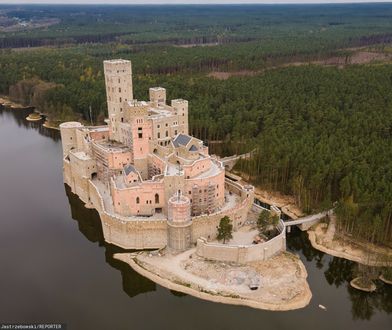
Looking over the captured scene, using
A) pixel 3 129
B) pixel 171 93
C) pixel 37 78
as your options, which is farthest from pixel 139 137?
pixel 37 78

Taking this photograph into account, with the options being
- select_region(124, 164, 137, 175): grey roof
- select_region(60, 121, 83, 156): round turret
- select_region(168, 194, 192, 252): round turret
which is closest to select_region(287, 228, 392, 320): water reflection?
select_region(168, 194, 192, 252): round turret

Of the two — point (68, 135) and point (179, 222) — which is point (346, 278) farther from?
point (68, 135)

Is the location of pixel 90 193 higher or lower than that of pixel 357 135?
lower

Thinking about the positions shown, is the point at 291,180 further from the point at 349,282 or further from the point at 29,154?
the point at 29,154

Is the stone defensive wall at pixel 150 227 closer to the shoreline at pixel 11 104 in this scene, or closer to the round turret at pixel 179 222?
the round turret at pixel 179 222

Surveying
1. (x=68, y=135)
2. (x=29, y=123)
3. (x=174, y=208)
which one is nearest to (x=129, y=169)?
(x=174, y=208)

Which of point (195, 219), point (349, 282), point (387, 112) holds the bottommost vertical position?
point (349, 282)
